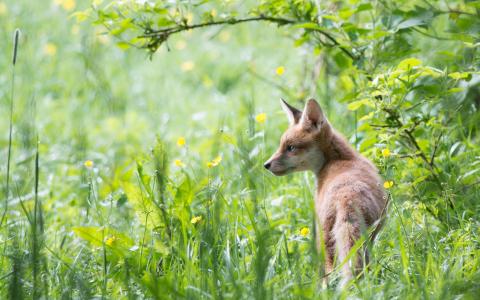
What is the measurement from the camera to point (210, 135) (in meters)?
6.76

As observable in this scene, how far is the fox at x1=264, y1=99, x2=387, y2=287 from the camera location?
3.42 metres

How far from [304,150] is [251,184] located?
0.64 metres

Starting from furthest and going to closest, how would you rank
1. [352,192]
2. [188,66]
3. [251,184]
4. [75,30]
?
[75,30] → [188,66] → [251,184] → [352,192]

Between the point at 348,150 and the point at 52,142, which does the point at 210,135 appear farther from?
the point at 348,150

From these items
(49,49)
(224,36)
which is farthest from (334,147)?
(224,36)

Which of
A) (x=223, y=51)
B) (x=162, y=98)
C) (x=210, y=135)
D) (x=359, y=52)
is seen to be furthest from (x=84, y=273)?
(x=223, y=51)

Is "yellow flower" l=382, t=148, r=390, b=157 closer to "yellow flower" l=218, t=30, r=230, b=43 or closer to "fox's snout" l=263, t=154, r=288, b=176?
"fox's snout" l=263, t=154, r=288, b=176

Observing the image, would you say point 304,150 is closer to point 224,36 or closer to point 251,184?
point 251,184

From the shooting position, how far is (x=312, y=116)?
4.59m

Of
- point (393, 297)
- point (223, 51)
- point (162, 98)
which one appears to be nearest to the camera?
point (393, 297)

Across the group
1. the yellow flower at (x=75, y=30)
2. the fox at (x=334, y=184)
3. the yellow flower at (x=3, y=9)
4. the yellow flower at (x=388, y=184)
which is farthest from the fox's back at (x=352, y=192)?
the yellow flower at (x=3, y=9)

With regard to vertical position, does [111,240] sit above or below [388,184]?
below

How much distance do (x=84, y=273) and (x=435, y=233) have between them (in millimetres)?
1878

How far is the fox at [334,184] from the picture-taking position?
11.2 ft
